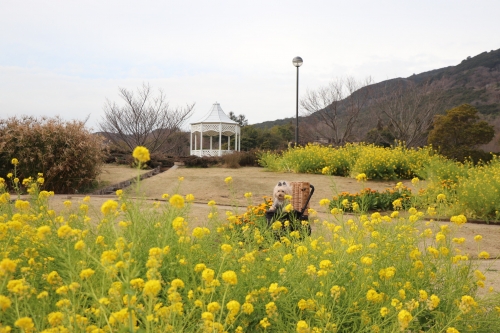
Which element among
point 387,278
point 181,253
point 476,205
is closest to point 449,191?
point 476,205

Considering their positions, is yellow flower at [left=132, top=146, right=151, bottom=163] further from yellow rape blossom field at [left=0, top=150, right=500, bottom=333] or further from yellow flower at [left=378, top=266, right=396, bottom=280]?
yellow flower at [left=378, top=266, right=396, bottom=280]

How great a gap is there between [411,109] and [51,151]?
857 inches

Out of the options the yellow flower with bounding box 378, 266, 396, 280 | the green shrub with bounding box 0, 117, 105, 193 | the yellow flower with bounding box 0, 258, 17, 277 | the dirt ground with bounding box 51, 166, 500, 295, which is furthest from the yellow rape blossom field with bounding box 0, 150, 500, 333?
the green shrub with bounding box 0, 117, 105, 193

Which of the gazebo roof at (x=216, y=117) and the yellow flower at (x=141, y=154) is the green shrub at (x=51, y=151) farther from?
the gazebo roof at (x=216, y=117)

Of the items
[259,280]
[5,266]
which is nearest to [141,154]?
[5,266]

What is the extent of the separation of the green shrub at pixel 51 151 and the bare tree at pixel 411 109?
63.6 feet

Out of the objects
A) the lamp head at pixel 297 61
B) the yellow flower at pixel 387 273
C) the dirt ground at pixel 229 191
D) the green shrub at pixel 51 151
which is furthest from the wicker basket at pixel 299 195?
the lamp head at pixel 297 61

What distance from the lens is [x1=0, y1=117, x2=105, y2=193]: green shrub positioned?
374 inches

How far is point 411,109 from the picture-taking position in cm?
2548

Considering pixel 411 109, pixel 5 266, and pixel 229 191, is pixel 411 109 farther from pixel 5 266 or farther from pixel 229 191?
pixel 5 266

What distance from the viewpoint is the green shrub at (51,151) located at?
374 inches

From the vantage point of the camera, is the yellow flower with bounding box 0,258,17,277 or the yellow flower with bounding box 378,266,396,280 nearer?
the yellow flower with bounding box 0,258,17,277

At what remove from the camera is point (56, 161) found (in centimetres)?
973

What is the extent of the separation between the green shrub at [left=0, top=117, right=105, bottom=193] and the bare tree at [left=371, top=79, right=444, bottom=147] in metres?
19.4
